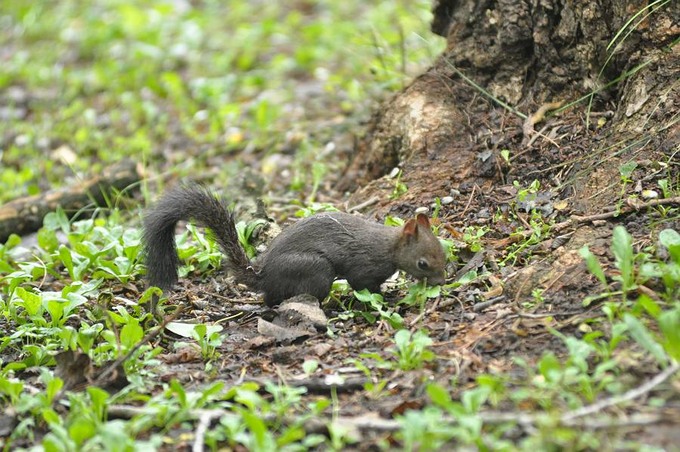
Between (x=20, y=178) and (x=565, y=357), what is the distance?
581 cm

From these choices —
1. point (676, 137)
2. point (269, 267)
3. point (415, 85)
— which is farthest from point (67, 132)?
point (676, 137)

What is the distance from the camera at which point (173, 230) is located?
15.5ft

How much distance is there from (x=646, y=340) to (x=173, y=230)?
258 cm

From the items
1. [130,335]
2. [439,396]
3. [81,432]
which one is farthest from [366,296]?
[81,432]

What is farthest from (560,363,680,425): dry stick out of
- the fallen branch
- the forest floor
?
the fallen branch

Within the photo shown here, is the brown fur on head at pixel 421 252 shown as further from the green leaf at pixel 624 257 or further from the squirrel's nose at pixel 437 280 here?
the green leaf at pixel 624 257

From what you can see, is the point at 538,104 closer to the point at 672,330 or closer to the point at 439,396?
the point at 672,330

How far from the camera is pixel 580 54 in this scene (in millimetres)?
5160

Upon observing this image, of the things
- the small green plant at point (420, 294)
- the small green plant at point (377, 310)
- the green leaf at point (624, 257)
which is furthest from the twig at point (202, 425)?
the green leaf at point (624, 257)

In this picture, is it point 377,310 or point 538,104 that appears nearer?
point 377,310

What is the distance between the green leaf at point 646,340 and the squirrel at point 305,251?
148 cm

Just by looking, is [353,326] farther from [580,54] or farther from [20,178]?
[20,178]

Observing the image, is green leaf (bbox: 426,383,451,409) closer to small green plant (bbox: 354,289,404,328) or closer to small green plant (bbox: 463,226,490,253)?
small green plant (bbox: 354,289,404,328)

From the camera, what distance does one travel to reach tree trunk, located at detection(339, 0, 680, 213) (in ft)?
15.6
